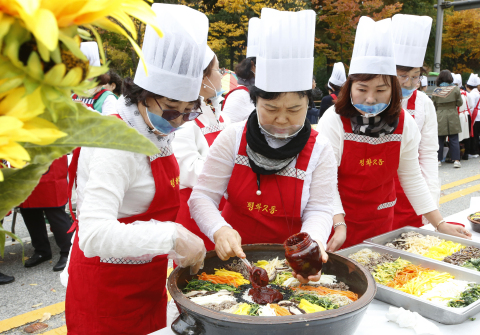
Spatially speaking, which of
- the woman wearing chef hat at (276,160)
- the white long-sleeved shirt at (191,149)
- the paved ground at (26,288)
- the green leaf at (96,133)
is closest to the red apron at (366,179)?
the woman wearing chef hat at (276,160)

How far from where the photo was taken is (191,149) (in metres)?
2.78

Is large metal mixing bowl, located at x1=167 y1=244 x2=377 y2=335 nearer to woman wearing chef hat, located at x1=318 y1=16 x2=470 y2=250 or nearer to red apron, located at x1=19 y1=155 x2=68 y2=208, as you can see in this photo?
woman wearing chef hat, located at x1=318 y1=16 x2=470 y2=250

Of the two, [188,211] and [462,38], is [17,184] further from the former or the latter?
[462,38]

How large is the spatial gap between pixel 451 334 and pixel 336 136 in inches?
52.0

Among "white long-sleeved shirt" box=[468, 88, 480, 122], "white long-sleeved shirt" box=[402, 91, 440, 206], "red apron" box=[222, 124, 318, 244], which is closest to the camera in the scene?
"red apron" box=[222, 124, 318, 244]

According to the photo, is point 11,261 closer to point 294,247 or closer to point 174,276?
point 174,276

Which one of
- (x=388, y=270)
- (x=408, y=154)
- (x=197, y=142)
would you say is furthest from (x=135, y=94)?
(x=408, y=154)

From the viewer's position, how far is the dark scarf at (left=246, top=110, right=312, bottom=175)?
2.03 m

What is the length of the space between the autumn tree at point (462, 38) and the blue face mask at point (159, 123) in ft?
64.2

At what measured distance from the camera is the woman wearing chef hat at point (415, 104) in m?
3.06

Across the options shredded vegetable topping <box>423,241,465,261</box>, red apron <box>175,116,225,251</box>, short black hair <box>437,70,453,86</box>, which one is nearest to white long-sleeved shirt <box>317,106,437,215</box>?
shredded vegetable topping <box>423,241,465,261</box>

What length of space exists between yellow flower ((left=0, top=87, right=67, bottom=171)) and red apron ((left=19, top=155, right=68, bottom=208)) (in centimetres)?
406

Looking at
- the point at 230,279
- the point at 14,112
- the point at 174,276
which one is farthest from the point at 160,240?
the point at 14,112

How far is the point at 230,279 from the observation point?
1853 millimetres
